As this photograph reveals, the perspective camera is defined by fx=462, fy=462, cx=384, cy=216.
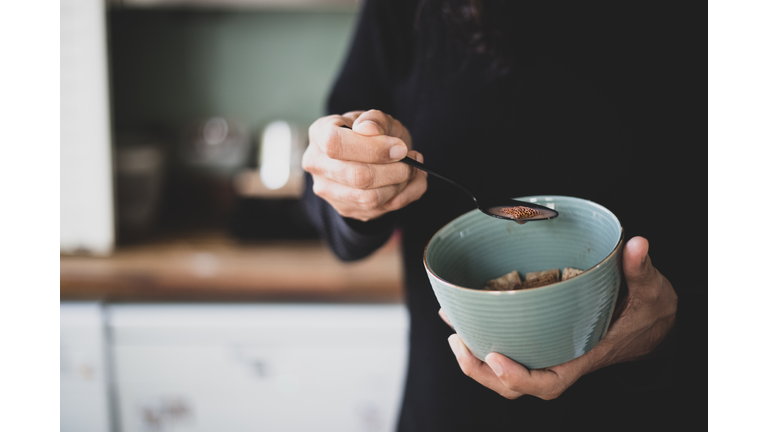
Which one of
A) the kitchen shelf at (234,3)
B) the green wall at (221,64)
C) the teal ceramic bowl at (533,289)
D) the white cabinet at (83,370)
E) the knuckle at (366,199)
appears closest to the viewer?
the teal ceramic bowl at (533,289)

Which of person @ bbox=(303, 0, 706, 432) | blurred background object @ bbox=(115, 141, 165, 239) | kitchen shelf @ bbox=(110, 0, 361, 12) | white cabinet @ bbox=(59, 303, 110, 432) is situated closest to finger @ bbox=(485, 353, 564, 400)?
person @ bbox=(303, 0, 706, 432)

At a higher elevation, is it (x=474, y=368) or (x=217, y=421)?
(x=474, y=368)

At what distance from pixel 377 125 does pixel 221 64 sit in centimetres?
143

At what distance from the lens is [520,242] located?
1.84 feet

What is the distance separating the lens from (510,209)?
52 centimetres

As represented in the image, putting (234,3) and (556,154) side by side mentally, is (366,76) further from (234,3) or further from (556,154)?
(234,3)

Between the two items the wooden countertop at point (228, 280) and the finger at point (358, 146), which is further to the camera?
the wooden countertop at point (228, 280)

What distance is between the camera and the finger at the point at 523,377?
0.42 metres

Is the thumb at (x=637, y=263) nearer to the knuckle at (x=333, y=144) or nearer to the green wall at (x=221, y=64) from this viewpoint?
the knuckle at (x=333, y=144)

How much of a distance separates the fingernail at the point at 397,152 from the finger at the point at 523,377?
21 centimetres

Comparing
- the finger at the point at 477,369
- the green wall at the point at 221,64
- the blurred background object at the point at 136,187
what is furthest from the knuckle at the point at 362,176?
the green wall at the point at 221,64
